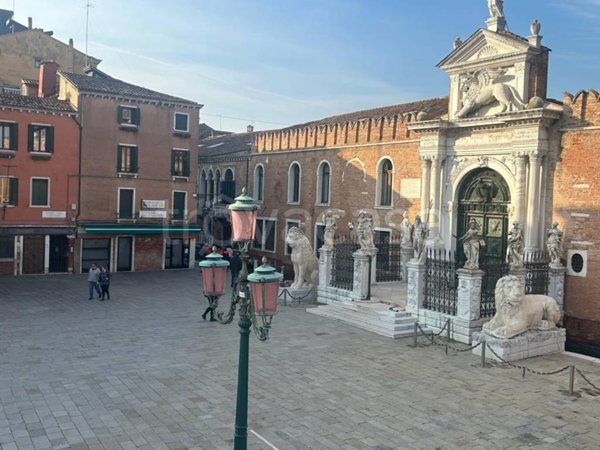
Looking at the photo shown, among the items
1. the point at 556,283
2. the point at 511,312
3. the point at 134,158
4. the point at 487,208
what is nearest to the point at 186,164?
the point at 134,158

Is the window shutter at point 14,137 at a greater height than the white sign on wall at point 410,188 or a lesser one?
greater

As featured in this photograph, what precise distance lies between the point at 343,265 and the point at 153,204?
1287 centimetres

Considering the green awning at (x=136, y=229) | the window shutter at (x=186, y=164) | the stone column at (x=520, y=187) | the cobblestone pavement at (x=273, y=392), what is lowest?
the cobblestone pavement at (x=273, y=392)

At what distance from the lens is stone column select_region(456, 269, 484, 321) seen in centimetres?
1398

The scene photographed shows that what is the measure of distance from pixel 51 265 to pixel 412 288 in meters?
17.4

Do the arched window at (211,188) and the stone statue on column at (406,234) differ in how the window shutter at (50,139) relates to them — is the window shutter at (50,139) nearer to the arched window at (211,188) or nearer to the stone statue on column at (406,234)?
the arched window at (211,188)

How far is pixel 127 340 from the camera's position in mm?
13875

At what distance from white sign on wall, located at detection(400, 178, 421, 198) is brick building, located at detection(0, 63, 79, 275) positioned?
14.6m

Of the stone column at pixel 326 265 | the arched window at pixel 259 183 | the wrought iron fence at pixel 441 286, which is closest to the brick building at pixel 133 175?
the arched window at pixel 259 183

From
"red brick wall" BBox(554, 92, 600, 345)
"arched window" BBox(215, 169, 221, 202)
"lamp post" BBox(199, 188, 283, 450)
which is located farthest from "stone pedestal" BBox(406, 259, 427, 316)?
"arched window" BBox(215, 169, 221, 202)

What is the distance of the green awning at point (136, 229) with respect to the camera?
26156 millimetres

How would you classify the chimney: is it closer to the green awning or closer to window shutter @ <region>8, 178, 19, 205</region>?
window shutter @ <region>8, 178, 19, 205</region>

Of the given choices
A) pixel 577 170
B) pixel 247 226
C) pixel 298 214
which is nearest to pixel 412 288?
pixel 577 170

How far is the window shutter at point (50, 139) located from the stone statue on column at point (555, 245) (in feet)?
67.1
